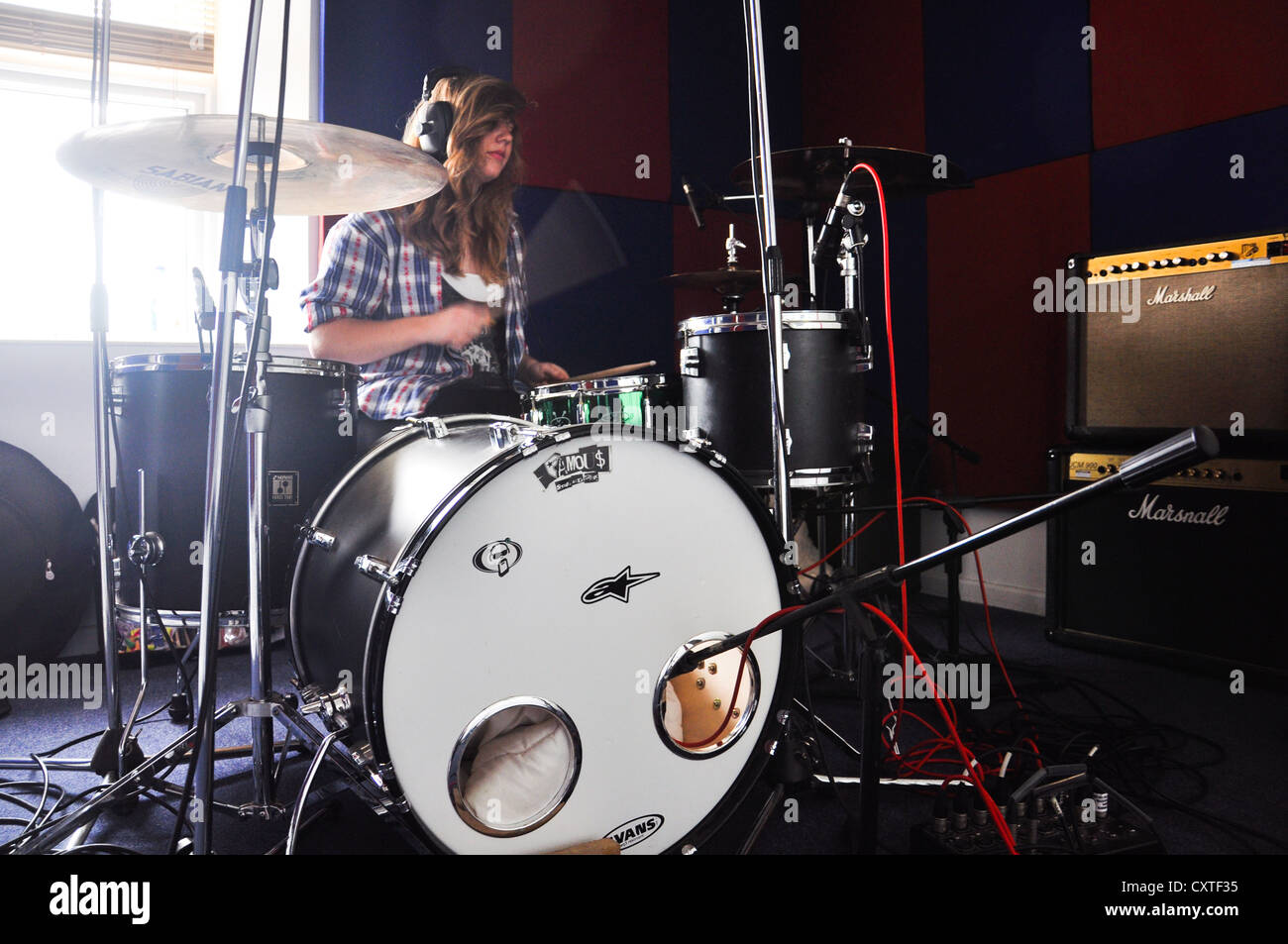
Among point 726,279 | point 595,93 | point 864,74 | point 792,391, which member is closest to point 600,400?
point 792,391

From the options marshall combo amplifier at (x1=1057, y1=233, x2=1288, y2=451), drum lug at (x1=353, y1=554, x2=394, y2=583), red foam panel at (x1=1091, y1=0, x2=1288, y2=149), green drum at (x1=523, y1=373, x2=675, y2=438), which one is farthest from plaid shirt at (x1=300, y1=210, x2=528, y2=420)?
red foam panel at (x1=1091, y1=0, x2=1288, y2=149)

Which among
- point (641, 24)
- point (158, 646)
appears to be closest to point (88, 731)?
point (158, 646)

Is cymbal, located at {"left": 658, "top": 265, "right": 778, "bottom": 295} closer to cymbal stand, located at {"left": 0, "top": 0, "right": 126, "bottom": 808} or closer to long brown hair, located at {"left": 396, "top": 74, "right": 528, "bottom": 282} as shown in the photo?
long brown hair, located at {"left": 396, "top": 74, "right": 528, "bottom": 282}

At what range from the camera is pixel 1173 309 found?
8.51ft

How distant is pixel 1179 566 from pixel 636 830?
1.98 meters

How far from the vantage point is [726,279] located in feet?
9.87

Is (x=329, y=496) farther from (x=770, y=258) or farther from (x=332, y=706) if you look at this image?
(x=770, y=258)

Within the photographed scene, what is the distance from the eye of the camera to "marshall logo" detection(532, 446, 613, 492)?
132 centimetres

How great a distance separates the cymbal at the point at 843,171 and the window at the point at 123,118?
1.92 meters

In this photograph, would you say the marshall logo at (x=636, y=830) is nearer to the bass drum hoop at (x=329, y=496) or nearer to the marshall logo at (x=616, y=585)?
the marshall logo at (x=616, y=585)

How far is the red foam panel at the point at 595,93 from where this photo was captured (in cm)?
377

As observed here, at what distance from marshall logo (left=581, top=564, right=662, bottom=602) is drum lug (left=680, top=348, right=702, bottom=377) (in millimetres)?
809

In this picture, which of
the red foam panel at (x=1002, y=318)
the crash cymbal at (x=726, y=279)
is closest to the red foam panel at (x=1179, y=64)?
the red foam panel at (x=1002, y=318)
